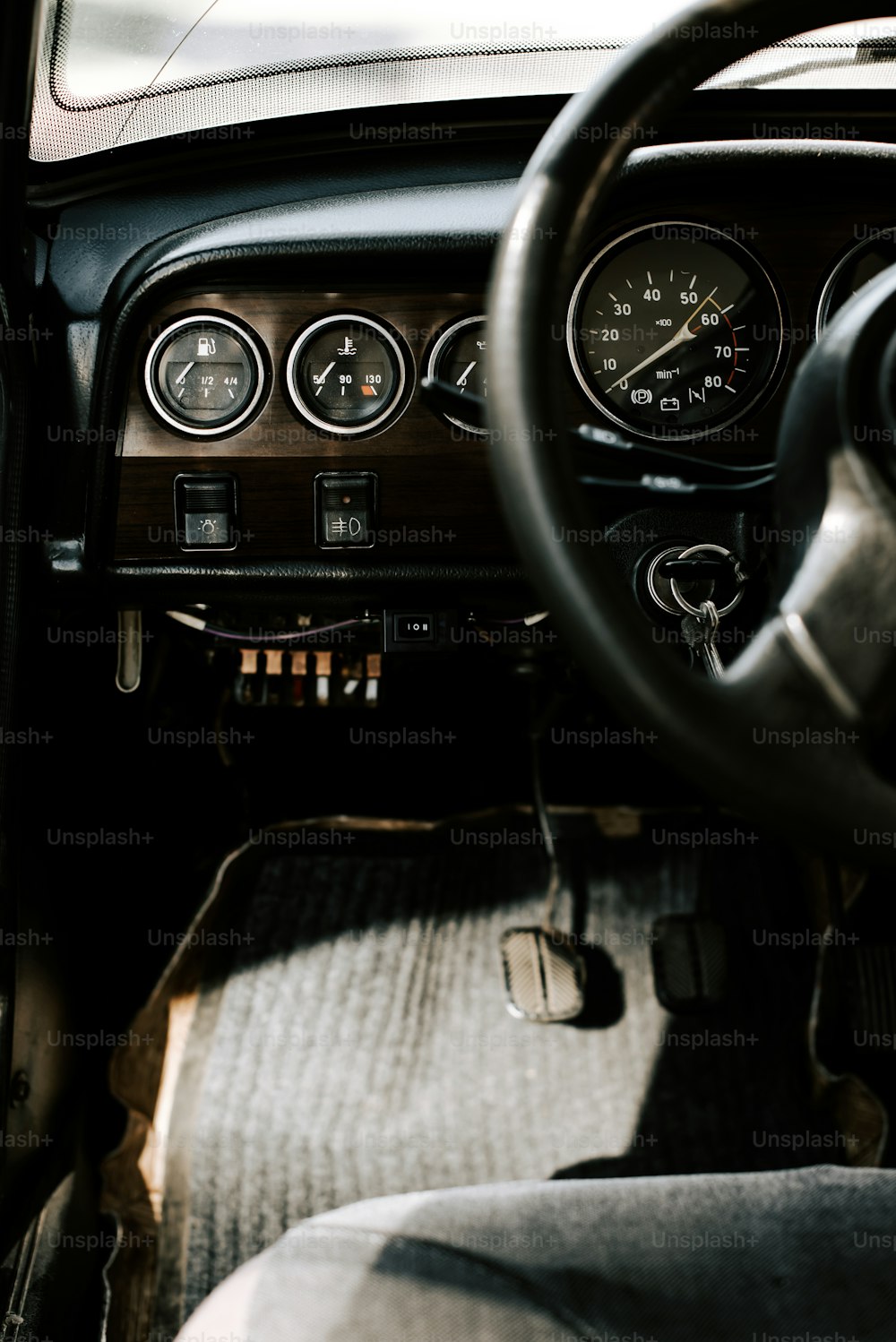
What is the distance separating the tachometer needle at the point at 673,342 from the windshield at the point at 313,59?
29 centimetres

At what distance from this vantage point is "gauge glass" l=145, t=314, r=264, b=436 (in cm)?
117

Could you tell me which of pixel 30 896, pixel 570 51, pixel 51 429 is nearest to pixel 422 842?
pixel 30 896

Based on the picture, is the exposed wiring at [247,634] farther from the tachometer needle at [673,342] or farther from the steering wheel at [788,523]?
the steering wheel at [788,523]

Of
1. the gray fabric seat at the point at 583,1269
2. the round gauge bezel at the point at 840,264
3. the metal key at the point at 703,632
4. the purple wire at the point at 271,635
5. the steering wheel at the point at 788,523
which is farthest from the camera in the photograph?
the purple wire at the point at 271,635

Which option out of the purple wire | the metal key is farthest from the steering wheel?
the purple wire

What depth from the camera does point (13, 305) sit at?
3.63ft

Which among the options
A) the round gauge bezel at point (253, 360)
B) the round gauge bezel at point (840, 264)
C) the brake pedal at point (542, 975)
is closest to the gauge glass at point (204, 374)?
the round gauge bezel at point (253, 360)

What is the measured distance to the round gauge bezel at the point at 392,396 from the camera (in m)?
1.17

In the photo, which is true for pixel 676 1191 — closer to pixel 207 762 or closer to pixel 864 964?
pixel 864 964

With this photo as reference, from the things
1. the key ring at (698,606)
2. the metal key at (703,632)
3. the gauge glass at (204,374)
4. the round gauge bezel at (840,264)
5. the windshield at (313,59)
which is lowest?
the metal key at (703,632)

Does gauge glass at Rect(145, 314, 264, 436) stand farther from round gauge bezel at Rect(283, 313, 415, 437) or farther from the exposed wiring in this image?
the exposed wiring

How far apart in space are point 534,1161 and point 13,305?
1.33 m

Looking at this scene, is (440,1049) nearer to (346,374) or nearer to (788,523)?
(346,374)

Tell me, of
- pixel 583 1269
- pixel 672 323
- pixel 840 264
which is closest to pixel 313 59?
pixel 672 323
